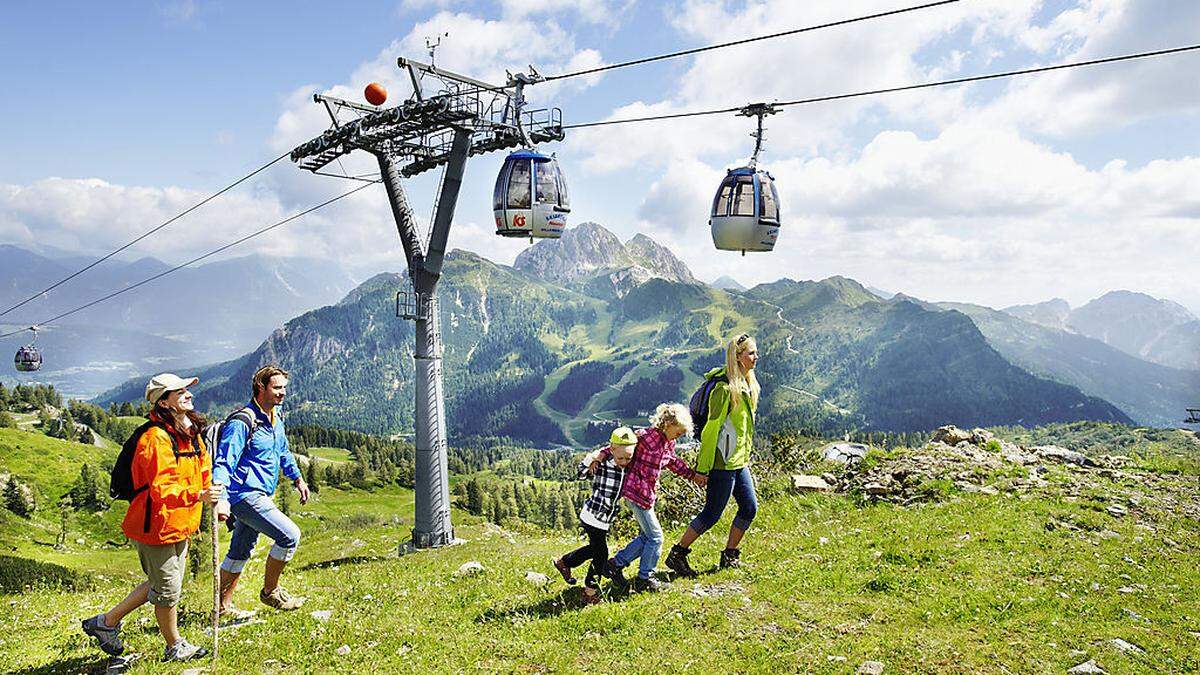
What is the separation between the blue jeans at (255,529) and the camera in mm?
9828

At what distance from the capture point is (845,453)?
75.8 ft

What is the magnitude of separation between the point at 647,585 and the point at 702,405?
113 inches

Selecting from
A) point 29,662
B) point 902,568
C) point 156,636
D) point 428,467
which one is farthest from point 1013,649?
point 428,467

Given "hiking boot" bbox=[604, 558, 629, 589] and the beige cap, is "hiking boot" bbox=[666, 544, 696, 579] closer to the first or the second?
"hiking boot" bbox=[604, 558, 629, 589]

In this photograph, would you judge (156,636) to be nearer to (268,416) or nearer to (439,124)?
(268,416)

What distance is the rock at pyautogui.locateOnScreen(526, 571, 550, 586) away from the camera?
1182 centimetres

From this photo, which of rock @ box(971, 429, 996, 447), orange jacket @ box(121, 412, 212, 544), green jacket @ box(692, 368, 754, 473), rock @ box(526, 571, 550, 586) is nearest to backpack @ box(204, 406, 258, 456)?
orange jacket @ box(121, 412, 212, 544)

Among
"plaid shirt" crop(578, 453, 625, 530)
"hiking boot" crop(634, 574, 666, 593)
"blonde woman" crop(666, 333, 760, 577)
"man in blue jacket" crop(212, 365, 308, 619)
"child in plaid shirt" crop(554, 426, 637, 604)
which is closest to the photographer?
"man in blue jacket" crop(212, 365, 308, 619)

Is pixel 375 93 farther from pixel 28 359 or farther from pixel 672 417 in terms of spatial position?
pixel 28 359

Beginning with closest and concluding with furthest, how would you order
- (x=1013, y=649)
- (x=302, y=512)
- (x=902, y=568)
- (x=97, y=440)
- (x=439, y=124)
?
(x=1013, y=649)
(x=902, y=568)
(x=439, y=124)
(x=302, y=512)
(x=97, y=440)

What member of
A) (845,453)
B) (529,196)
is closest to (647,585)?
(529,196)

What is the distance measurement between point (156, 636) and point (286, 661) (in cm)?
234

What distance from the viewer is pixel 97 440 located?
18688 centimetres

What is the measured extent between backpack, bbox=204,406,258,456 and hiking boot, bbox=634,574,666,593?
5.97 metres
